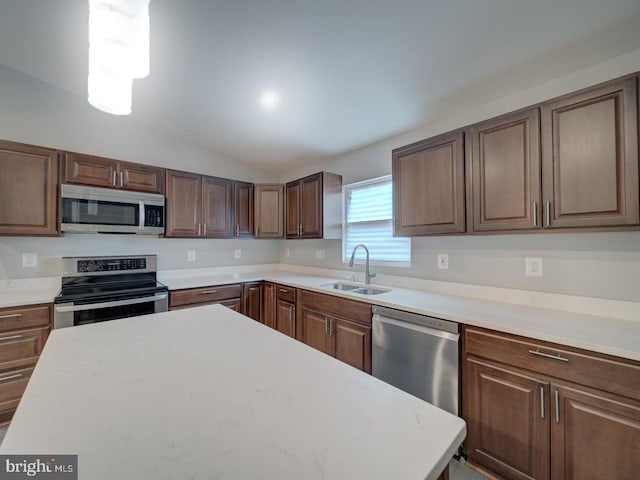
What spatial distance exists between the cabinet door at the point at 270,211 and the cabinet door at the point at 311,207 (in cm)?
41

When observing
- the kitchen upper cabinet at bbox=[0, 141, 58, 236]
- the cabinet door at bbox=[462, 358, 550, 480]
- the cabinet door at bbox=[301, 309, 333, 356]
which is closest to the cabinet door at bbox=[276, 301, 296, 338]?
the cabinet door at bbox=[301, 309, 333, 356]

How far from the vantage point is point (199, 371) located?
83 cm

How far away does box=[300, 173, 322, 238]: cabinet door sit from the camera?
304 centimetres

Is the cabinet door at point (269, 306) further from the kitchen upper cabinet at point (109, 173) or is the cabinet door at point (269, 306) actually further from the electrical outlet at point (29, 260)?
the electrical outlet at point (29, 260)

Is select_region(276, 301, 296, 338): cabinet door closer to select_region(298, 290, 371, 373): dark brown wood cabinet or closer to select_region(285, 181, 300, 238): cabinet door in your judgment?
select_region(298, 290, 371, 373): dark brown wood cabinet

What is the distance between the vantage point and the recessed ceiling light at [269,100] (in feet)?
7.37

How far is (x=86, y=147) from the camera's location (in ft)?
8.86

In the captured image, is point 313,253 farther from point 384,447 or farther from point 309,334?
point 384,447

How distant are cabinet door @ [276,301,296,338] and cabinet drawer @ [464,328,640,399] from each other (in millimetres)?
1723

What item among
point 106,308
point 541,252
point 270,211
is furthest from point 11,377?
point 541,252

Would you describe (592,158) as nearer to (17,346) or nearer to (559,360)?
(559,360)

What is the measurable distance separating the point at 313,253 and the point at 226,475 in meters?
3.13

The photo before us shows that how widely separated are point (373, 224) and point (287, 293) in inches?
47.1

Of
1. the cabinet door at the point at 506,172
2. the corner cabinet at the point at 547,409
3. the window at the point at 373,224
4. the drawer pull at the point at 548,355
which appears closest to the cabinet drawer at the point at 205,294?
the window at the point at 373,224
